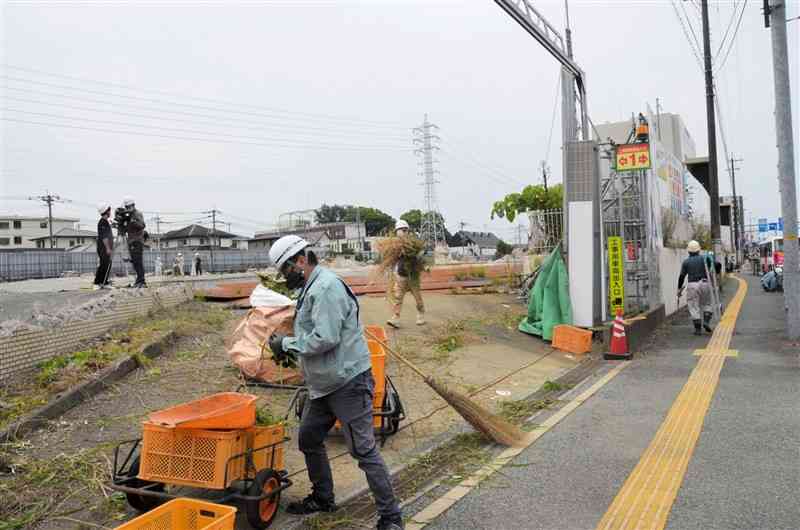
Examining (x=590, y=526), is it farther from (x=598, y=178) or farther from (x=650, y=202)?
(x=650, y=202)

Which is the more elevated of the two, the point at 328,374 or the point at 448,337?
the point at 328,374

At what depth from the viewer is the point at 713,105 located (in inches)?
866

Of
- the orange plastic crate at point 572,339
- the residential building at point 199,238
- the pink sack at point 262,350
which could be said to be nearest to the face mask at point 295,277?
the pink sack at point 262,350

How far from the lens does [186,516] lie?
3.36m

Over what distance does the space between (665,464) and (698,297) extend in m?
8.63

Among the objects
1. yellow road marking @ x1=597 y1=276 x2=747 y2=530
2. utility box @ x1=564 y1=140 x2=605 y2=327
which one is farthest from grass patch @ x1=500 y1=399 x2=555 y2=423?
utility box @ x1=564 y1=140 x2=605 y2=327

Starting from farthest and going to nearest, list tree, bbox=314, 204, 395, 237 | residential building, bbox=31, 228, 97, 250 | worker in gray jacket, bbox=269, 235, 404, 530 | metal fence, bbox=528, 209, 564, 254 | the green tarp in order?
tree, bbox=314, 204, 395, 237 → residential building, bbox=31, 228, 97, 250 → metal fence, bbox=528, 209, 564, 254 → the green tarp → worker in gray jacket, bbox=269, 235, 404, 530

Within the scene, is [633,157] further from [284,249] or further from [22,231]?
[22,231]

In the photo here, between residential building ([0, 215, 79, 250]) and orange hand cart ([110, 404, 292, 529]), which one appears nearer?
orange hand cart ([110, 404, 292, 529])

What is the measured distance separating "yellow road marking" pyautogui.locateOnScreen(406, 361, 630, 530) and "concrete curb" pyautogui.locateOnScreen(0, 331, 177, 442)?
3.15 m

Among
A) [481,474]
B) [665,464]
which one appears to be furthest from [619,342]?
[481,474]

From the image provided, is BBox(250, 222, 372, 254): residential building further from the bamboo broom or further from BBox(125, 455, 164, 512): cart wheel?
BBox(125, 455, 164, 512): cart wheel

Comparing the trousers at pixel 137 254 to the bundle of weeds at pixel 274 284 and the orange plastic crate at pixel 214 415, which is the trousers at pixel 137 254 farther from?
the orange plastic crate at pixel 214 415

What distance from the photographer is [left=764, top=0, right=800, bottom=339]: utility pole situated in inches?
430
